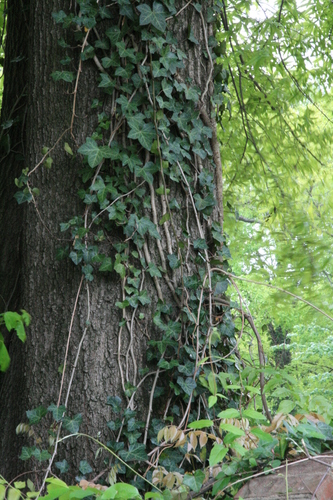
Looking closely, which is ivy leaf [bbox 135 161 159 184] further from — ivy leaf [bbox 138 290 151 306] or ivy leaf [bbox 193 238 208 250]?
ivy leaf [bbox 138 290 151 306]

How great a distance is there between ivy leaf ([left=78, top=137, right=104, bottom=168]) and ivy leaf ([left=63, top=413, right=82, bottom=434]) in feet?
3.34

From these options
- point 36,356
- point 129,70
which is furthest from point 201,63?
point 36,356

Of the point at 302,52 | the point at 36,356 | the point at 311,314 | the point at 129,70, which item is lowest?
the point at 36,356

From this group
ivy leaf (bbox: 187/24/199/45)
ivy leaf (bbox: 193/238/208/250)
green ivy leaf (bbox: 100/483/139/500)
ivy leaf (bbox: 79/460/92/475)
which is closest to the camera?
green ivy leaf (bbox: 100/483/139/500)

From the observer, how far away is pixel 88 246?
209 cm

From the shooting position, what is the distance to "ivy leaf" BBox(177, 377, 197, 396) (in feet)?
6.65

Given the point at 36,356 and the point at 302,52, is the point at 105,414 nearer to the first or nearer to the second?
the point at 36,356

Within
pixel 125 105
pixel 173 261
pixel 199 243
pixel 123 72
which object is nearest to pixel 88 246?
pixel 173 261

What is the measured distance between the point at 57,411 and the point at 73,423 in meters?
0.08

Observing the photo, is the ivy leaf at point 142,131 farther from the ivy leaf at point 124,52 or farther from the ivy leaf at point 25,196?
the ivy leaf at point 25,196

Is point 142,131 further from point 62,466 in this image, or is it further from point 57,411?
point 62,466

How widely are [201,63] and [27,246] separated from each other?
1201mm

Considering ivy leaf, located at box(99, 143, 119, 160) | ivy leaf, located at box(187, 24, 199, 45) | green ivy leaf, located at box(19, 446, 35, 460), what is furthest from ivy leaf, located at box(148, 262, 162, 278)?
ivy leaf, located at box(187, 24, 199, 45)

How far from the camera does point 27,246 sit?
2230 millimetres
